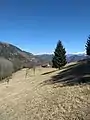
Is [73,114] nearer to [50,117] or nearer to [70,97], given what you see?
[50,117]

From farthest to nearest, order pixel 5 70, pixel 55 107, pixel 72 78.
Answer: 1. pixel 5 70
2. pixel 72 78
3. pixel 55 107

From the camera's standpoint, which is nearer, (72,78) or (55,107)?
(55,107)

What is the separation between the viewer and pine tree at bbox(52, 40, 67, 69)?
68000 mm

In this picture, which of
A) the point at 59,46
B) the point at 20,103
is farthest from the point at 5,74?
the point at 20,103

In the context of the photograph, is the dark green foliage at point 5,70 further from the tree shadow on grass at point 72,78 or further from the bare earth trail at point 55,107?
the bare earth trail at point 55,107

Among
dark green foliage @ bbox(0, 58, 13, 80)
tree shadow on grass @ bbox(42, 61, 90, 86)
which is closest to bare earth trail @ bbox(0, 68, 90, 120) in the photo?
tree shadow on grass @ bbox(42, 61, 90, 86)

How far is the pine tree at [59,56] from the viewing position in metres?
68.0

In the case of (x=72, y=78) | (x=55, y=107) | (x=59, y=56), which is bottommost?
(x=55, y=107)

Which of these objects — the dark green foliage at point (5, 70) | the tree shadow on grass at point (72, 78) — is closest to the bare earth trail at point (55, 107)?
the tree shadow on grass at point (72, 78)

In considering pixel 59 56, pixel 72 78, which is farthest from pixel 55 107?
pixel 59 56

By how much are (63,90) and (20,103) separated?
413 cm

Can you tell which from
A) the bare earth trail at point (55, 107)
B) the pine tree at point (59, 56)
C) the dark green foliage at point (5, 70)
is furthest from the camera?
the pine tree at point (59, 56)

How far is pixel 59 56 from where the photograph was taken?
68.8 m

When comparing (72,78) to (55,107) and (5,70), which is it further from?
(5,70)
